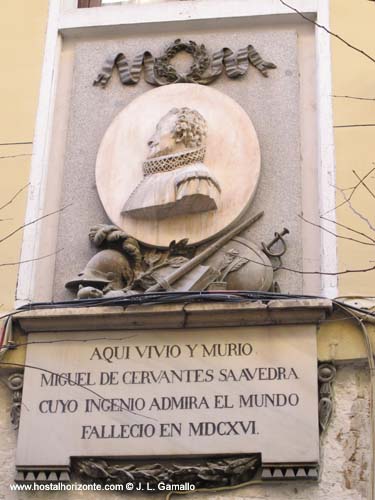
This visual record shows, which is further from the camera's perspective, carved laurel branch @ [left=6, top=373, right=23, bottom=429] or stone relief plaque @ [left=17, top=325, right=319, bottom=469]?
carved laurel branch @ [left=6, top=373, right=23, bottom=429]

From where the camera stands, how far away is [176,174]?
1167cm

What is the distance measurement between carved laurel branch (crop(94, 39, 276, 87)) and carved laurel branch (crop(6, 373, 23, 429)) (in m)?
2.81

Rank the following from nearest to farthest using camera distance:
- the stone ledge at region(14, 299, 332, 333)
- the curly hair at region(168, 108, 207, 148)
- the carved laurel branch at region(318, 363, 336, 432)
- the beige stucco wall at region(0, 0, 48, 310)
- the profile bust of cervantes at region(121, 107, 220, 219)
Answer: the carved laurel branch at region(318, 363, 336, 432)
the stone ledge at region(14, 299, 332, 333)
the profile bust of cervantes at region(121, 107, 220, 219)
the beige stucco wall at region(0, 0, 48, 310)
the curly hair at region(168, 108, 207, 148)

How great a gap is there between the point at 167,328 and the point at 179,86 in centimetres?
235

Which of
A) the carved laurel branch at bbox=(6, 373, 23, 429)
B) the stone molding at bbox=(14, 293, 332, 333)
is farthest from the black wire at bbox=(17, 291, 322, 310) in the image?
the carved laurel branch at bbox=(6, 373, 23, 429)

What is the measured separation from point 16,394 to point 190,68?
323 centimetres

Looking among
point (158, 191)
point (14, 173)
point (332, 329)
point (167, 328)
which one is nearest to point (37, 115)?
point (14, 173)

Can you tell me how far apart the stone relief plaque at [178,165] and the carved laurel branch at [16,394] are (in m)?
1.49

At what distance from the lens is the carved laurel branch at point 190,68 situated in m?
12.3

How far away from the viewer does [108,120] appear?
40.2ft

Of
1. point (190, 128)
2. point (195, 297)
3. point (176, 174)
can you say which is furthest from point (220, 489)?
point (190, 128)

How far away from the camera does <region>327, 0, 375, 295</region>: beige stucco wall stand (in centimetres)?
1123

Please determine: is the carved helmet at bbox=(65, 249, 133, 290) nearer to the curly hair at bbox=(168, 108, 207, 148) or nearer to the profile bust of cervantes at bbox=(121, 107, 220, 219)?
the profile bust of cervantes at bbox=(121, 107, 220, 219)

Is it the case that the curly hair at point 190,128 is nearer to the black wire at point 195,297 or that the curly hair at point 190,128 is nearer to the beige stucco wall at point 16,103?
the beige stucco wall at point 16,103
